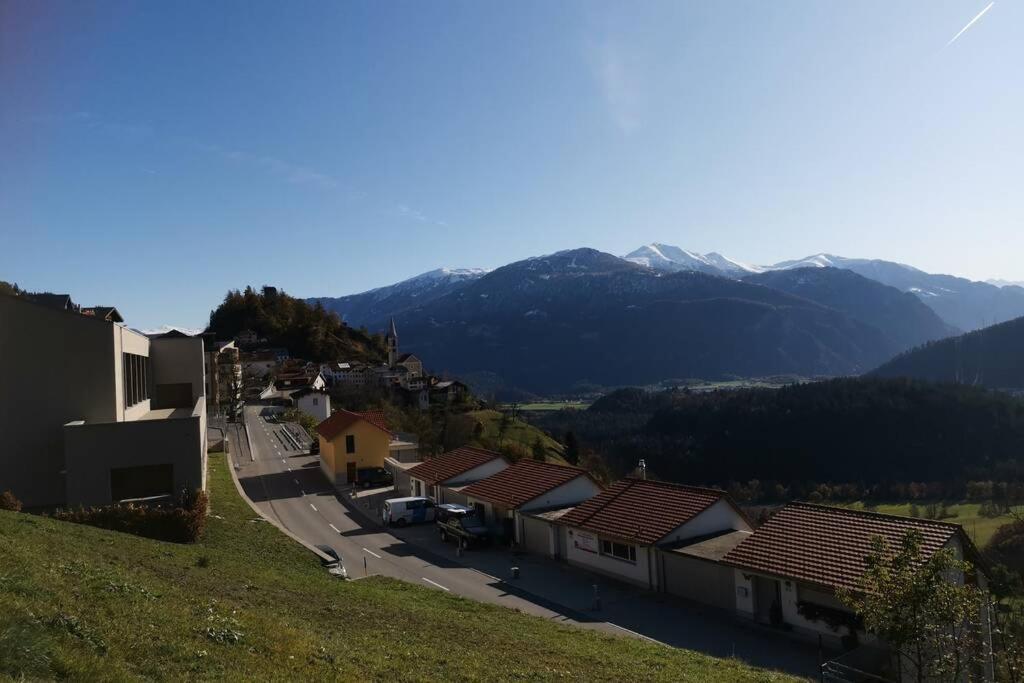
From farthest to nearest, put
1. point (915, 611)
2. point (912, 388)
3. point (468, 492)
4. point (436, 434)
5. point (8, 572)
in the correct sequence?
point (912, 388) < point (436, 434) < point (468, 492) < point (915, 611) < point (8, 572)

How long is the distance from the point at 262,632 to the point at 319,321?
4970 inches

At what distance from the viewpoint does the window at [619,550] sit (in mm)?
23172

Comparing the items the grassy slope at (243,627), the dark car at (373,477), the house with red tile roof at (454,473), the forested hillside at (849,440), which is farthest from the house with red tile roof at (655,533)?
the forested hillside at (849,440)

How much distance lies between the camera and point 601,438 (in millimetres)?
161500

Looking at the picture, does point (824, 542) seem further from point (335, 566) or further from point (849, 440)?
point (849, 440)

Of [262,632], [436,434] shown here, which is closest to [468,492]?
[262,632]

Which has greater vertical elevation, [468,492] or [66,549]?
[66,549]

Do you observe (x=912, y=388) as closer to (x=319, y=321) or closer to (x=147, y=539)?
(x=319, y=321)

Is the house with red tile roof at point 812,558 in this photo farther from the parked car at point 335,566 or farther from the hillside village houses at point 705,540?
the parked car at point 335,566

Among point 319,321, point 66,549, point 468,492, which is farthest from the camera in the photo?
point 319,321

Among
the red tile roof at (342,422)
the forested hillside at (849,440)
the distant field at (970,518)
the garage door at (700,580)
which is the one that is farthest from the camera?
the forested hillside at (849,440)

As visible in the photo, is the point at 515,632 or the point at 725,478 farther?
the point at 725,478

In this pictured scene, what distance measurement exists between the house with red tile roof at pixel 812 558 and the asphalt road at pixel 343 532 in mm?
4431

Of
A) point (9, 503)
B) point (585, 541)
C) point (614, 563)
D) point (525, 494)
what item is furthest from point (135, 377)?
point (614, 563)
